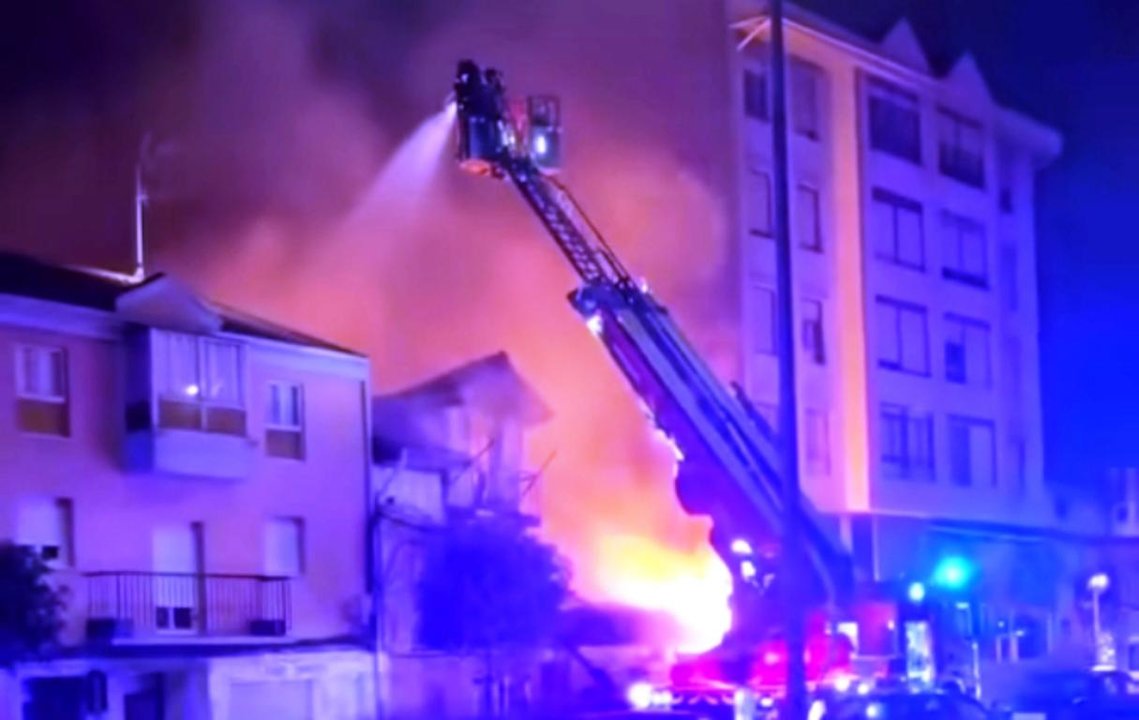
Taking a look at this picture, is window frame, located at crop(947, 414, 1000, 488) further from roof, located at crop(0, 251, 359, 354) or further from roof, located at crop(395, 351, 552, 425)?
roof, located at crop(0, 251, 359, 354)

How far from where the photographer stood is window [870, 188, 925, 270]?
4991cm

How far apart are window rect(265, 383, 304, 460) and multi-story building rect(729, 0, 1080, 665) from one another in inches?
462

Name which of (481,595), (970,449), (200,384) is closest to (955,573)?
(481,595)

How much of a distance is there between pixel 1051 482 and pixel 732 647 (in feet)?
94.1

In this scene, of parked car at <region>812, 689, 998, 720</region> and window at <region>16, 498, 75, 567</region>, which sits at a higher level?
window at <region>16, 498, 75, 567</region>

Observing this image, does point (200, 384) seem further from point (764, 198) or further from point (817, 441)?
point (817, 441)

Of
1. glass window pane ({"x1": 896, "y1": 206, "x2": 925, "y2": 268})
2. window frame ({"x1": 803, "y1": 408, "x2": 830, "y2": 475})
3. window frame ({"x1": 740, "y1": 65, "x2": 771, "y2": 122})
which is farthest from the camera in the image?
glass window pane ({"x1": 896, "y1": 206, "x2": 925, "y2": 268})

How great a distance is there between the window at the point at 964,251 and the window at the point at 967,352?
1050mm

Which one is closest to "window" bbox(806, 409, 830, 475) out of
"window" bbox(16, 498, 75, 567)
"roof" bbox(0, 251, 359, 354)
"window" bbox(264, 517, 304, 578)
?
"roof" bbox(0, 251, 359, 354)

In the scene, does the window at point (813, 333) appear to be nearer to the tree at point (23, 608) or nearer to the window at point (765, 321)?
the window at point (765, 321)

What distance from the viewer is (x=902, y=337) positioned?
50.8 metres

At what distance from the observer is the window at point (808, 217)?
47.8 m

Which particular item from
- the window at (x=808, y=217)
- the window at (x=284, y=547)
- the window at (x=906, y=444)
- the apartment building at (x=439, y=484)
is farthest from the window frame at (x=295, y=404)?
the window at (x=906, y=444)

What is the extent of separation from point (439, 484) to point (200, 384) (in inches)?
267
